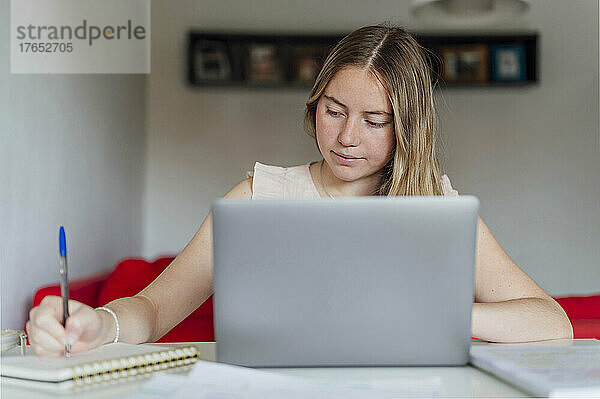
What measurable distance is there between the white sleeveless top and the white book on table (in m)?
0.76

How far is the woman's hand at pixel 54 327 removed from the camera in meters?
0.94

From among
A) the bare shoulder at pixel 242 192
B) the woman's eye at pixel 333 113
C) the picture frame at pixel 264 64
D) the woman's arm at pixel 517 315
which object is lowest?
the woman's arm at pixel 517 315

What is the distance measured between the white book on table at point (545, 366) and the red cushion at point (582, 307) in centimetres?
165

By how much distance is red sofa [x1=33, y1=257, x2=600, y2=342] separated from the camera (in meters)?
2.27

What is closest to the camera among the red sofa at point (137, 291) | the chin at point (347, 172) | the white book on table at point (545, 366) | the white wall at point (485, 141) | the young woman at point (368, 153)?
the white book on table at point (545, 366)

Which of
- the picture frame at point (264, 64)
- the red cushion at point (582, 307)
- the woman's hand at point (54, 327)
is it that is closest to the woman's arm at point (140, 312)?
the woman's hand at point (54, 327)

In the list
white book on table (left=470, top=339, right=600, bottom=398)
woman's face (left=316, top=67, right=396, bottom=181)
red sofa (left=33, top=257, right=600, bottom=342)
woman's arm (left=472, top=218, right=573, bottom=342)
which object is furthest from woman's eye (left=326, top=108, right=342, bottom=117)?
red sofa (left=33, top=257, right=600, bottom=342)

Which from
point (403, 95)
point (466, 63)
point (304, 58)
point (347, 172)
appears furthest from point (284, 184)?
point (466, 63)

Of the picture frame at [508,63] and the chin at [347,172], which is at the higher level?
the picture frame at [508,63]

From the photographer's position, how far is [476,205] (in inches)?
35.2

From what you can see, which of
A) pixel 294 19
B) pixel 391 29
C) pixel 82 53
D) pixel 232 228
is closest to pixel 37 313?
pixel 232 228

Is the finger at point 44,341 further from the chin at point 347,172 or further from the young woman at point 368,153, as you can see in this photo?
the chin at point 347,172

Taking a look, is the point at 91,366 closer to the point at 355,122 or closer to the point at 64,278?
the point at 64,278

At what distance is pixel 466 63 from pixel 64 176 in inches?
91.3
